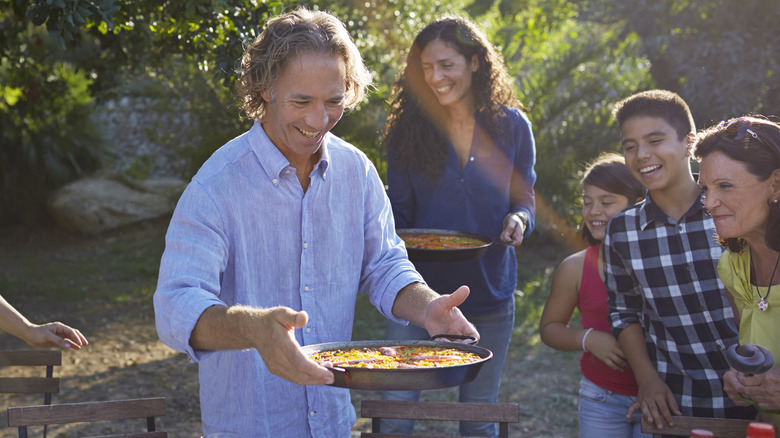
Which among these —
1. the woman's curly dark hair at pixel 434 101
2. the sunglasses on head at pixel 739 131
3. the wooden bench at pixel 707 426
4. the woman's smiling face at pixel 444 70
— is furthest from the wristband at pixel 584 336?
the woman's smiling face at pixel 444 70

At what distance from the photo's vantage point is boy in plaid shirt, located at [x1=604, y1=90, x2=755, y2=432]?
294cm

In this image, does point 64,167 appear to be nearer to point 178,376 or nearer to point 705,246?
point 178,376

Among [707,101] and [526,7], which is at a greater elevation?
[526,7]

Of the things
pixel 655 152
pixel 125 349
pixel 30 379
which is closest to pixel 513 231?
pixel 655 152

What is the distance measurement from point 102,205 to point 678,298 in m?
11.4

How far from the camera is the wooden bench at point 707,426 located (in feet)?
8.63

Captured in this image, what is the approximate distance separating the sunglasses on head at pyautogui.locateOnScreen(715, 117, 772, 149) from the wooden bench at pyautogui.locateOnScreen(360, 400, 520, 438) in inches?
46.2

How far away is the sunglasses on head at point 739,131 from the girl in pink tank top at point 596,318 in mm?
1073

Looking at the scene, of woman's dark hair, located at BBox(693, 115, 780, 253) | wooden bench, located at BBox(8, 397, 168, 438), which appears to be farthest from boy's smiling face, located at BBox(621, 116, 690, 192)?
wooden bench, located at BBox(8, 397, 168, 438)

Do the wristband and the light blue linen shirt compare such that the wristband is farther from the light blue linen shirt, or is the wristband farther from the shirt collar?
the shirt collar

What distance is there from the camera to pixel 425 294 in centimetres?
255

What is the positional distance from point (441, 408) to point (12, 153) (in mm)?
11632

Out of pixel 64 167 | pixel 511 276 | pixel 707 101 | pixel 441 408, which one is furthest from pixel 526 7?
pixel 441 408

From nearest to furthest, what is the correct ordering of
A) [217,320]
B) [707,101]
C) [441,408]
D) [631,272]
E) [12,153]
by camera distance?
[217,320] → [441,408] → [631,272] → [707,101] → [12,153]
